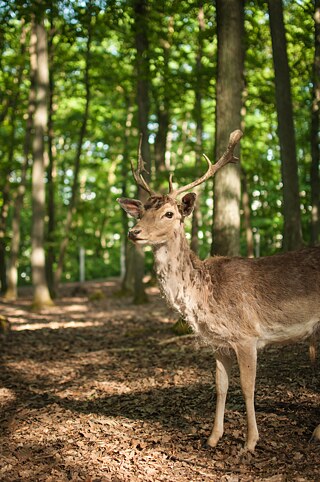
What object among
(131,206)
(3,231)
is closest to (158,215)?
(131,206)

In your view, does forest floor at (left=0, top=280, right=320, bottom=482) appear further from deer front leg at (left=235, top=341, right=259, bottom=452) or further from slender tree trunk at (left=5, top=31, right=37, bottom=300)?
slender tree trunk at (left=5, top=31, right=37, bottom=300)

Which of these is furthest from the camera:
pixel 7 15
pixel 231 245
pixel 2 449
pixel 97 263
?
pixel 97 263

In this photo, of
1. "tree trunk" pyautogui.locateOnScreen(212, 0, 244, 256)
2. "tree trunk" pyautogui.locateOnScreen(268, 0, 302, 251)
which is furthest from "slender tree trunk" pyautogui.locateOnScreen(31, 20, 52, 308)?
"tree trunk" pyautogui.locateOnScreen(212, 0, 244, 256)

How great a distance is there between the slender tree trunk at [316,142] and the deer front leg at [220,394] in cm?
714

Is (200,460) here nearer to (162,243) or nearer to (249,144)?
(162,243)

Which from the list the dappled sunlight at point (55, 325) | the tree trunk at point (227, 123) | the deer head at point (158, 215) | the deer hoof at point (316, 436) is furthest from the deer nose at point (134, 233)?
the dappled sunlight at point (55, 325)

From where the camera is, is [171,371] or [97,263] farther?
[97,263]

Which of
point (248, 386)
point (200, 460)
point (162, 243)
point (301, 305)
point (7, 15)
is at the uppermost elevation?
point (7, 15)

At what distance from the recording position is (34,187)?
14.8 m

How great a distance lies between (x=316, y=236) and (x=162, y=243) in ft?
28.6

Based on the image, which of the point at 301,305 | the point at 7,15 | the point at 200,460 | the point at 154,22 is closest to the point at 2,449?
the point at 200,460

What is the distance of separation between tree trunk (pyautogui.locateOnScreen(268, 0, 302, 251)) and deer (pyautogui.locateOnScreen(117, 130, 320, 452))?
4.36m

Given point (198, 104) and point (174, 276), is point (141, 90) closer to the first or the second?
point (198, 104)

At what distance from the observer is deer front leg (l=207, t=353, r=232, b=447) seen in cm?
462
